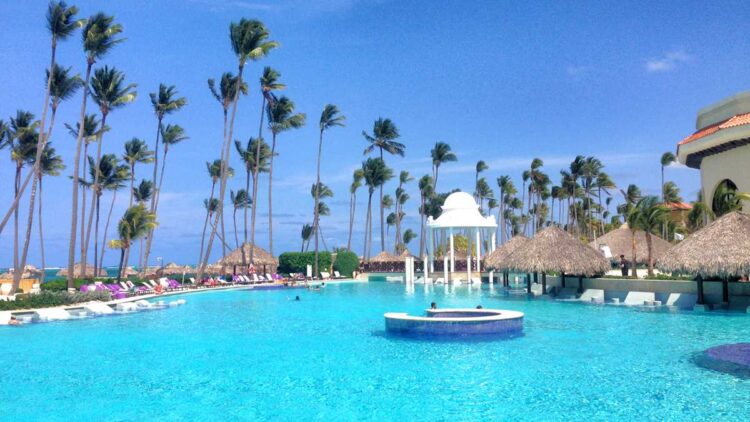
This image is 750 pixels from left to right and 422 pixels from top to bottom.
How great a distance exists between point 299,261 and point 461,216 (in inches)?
570

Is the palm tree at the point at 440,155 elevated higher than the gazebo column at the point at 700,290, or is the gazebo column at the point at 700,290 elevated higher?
the palm tree at the point at 440,155

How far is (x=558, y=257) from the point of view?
23.2 meters

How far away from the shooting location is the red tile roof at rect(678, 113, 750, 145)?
70.6 ft

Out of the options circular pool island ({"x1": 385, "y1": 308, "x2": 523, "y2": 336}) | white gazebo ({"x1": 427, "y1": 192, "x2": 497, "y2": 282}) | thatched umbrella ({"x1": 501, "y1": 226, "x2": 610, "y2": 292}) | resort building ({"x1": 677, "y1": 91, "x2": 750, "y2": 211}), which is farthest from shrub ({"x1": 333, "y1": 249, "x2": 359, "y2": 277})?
circular pool island ({"x1": 385, "y1": 308, "x2": 523, "y2": 336})

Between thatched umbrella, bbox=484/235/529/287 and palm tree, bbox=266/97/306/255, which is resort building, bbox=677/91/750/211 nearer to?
thatched umbrella, bbox=484/235/529/287

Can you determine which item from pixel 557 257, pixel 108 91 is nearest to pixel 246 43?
pixel 108 91

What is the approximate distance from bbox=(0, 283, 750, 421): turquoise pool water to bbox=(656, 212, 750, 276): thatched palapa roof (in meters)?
1.44

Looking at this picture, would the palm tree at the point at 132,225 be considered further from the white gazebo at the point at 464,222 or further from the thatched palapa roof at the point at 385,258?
the thatched palapa roof at the point at 385,258

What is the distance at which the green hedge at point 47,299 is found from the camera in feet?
64.0

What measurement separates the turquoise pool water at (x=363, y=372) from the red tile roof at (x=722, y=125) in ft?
27.4

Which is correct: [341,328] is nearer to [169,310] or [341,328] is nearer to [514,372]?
[514,372]

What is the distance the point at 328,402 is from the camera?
8.41 m

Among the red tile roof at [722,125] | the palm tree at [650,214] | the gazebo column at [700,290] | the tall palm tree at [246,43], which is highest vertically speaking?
the tall palm tree at [246,43]

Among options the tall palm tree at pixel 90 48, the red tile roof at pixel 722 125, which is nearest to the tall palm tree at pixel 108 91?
the tall palm tree at pixel 90 48
